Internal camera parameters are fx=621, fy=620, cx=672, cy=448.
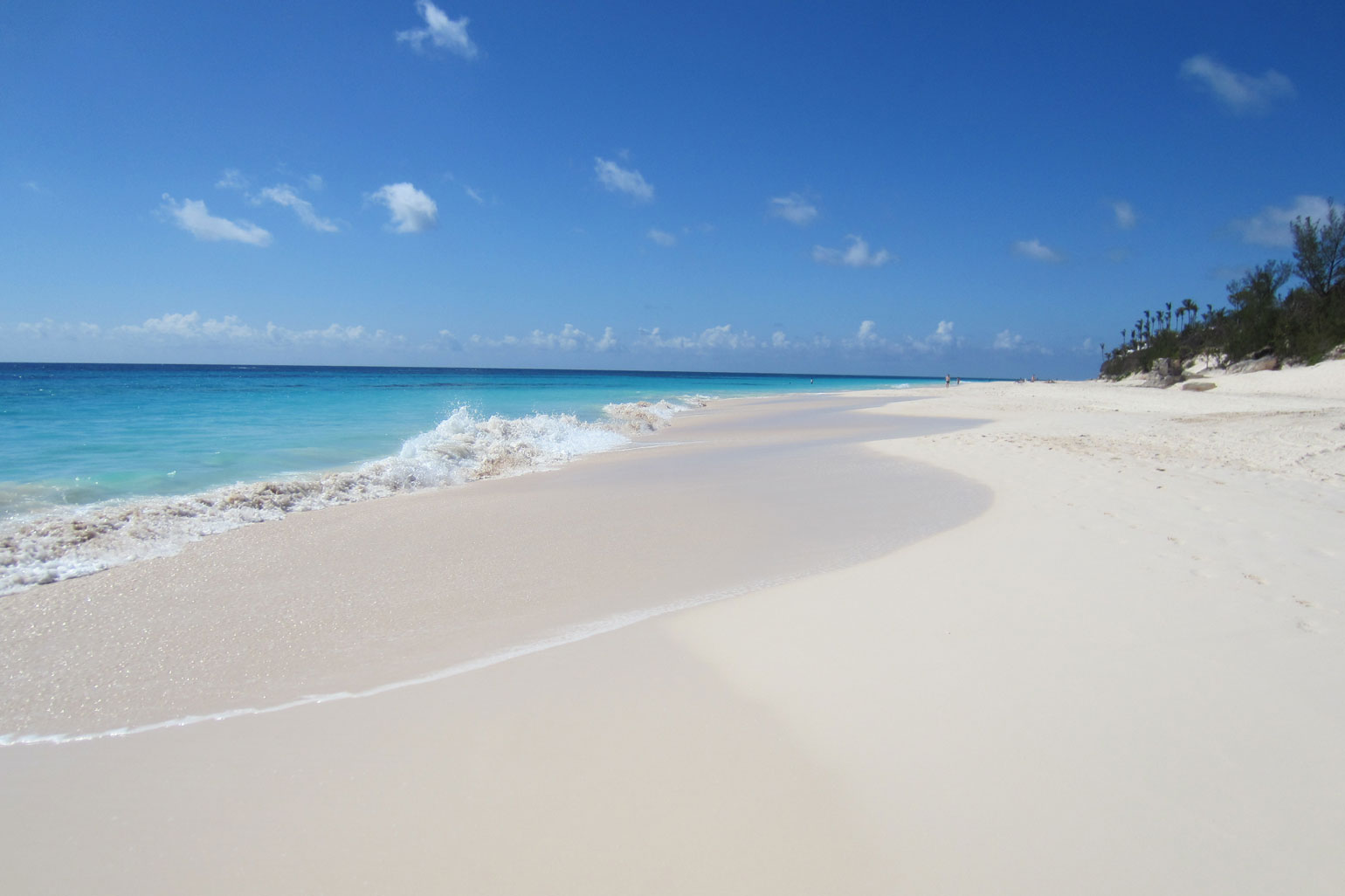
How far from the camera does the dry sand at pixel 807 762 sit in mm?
1905

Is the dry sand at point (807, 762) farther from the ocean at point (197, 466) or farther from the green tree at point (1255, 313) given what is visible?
the green tree at point (1255, 313)

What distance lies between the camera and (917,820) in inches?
81.5

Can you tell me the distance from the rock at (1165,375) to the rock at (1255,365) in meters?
2.45

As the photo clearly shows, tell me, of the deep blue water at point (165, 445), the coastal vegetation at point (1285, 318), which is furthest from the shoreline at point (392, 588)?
the coastal vegetation at point (1285, 318)

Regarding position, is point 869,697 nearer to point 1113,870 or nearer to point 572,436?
point 1113,870

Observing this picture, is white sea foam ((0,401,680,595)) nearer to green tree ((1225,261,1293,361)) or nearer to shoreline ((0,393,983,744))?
shoreline ((0,393,983,744))

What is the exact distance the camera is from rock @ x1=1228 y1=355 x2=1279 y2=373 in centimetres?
3177

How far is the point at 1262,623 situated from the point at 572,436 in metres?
13.2

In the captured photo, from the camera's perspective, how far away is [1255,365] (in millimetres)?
32875

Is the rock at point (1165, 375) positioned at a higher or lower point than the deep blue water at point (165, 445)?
higher

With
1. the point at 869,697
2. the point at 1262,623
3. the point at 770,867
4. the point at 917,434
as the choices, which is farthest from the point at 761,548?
the point at 917,434

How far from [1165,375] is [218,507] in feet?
143

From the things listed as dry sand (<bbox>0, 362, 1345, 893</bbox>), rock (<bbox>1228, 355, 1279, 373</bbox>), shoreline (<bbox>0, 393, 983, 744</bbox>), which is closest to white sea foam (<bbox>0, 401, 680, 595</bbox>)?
shoreline (<bbox>0, 393, 983, 744</bbox>)

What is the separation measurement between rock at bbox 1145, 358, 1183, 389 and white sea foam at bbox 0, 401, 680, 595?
36209mm
